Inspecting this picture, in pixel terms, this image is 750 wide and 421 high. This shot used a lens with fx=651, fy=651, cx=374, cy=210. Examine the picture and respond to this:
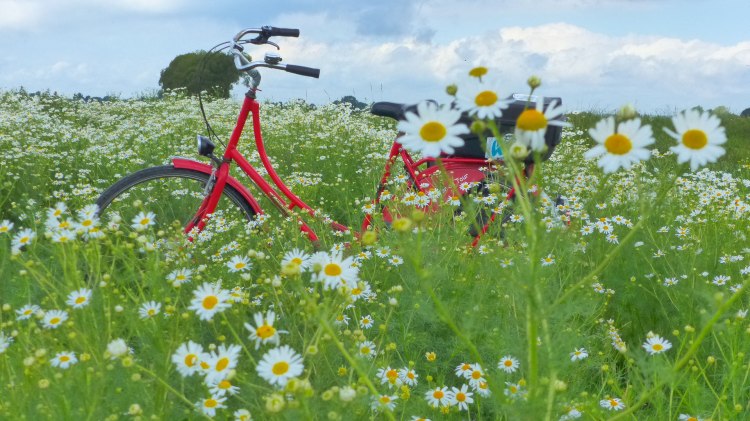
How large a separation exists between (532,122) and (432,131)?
215 millimetres

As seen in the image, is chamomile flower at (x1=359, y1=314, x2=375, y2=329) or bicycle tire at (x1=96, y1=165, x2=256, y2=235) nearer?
chamomile flower at (x1=359, y1=314, x2=375, y2=329)

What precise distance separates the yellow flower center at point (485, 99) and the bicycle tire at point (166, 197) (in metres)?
2.57

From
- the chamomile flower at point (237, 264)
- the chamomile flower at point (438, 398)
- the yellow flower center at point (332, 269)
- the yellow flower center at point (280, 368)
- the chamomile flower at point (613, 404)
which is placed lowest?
the chamomile flower at point (613, 404)

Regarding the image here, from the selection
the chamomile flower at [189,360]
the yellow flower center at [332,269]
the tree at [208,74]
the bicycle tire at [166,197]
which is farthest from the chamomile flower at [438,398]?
the tree at [208,74]

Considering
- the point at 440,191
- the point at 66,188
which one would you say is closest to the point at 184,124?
the point at 66,188

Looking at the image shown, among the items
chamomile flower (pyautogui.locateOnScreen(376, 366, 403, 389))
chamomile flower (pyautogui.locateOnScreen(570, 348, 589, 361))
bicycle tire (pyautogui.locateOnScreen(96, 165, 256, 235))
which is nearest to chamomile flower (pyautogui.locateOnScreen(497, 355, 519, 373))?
chamomile flower (pyautogui.locateOnScreen(570, 348, 589, 361))

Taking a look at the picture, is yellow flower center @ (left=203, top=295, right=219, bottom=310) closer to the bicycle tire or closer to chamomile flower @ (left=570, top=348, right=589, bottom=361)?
chamomile flower @ (left=570, top=348, right=589, bottom=361)

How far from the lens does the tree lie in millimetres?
14750

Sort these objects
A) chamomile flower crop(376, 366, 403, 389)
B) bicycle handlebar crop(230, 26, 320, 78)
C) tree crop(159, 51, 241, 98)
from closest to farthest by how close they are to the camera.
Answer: chamomile flower crop(376, 366, 403, 389), bicycle handlebar crop(230, 26, 320, 78), tree crop(159, 51, 241, 98)

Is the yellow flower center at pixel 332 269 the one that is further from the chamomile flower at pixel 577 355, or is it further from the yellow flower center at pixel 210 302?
the chamomile flower at pixel 577 355

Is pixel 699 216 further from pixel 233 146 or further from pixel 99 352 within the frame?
pixel 99 352

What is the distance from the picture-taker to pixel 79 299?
1.95 meters

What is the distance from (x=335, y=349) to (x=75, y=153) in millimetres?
5895

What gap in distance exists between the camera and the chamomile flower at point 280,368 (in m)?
1.40
